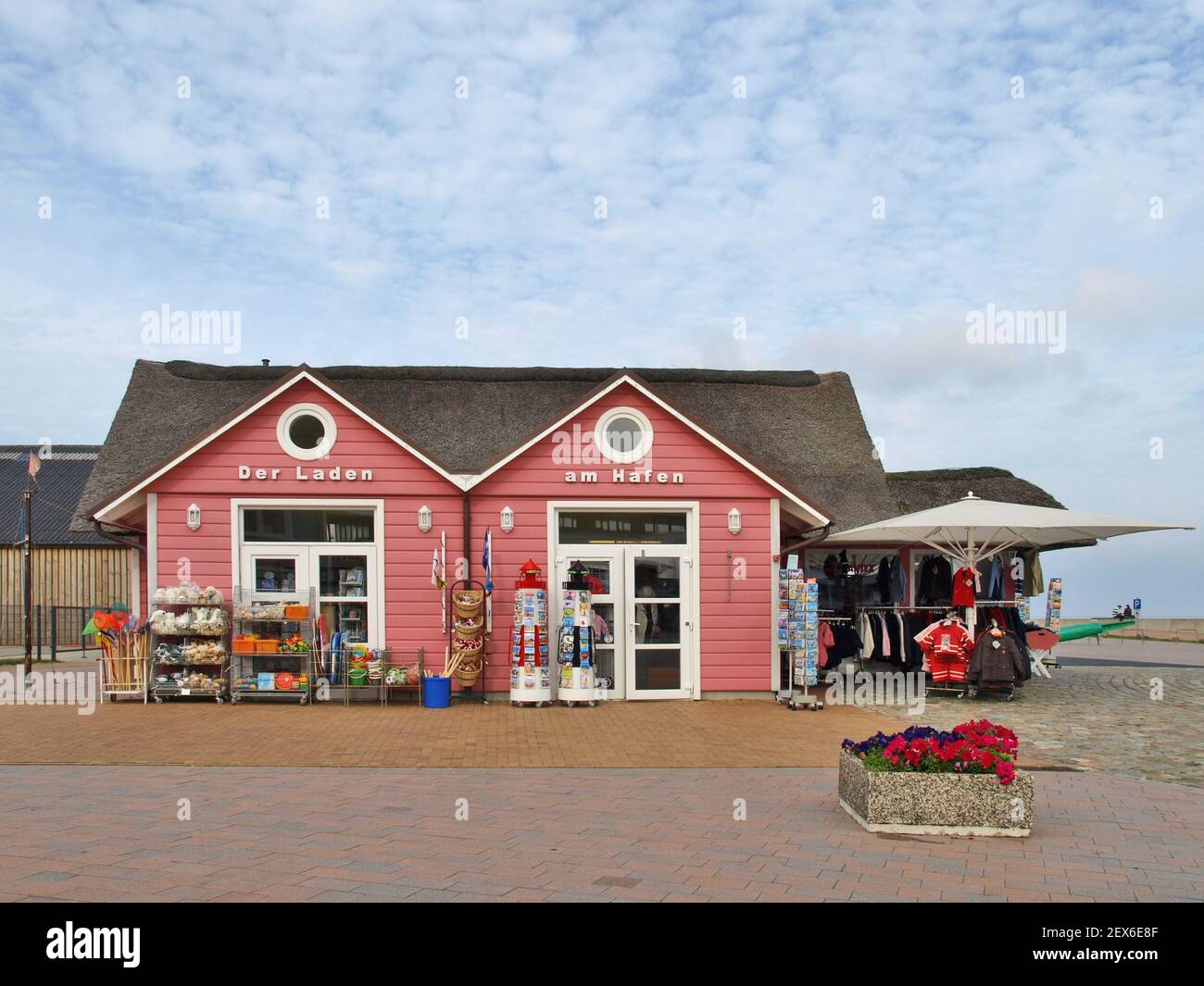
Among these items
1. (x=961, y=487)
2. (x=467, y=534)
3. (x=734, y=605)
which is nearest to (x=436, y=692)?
(x=467, y=534)

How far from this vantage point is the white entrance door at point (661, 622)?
15.0 metres

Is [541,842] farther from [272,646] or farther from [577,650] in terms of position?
[272,646]

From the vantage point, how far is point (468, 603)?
14062 millimetres

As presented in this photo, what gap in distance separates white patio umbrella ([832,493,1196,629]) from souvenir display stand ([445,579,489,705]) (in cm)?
596

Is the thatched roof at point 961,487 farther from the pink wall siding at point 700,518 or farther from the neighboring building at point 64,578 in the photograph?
the neighboring building at point 64,578

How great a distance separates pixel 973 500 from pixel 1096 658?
10.5m

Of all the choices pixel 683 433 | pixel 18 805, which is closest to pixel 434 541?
pixel 683 433

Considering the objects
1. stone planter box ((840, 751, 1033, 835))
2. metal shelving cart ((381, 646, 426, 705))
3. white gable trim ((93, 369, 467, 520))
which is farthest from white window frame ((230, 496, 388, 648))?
stone planter box ((840, 751, 1033, 835))

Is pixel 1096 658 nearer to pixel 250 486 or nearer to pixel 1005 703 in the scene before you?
pixel 1005 703

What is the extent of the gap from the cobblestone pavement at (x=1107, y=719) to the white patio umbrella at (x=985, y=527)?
190cm

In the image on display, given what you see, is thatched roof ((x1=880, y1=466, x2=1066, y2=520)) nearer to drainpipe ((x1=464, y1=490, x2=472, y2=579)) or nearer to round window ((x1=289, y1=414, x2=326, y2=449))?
drainpipe ((x1=464, y1=490, x2=472, y2=579))

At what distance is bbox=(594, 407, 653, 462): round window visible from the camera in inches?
593

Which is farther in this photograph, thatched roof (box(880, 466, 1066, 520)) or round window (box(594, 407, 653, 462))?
thatched roof (box(880, 466, 1066, 520))

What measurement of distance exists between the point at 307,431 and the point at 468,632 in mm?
3625
